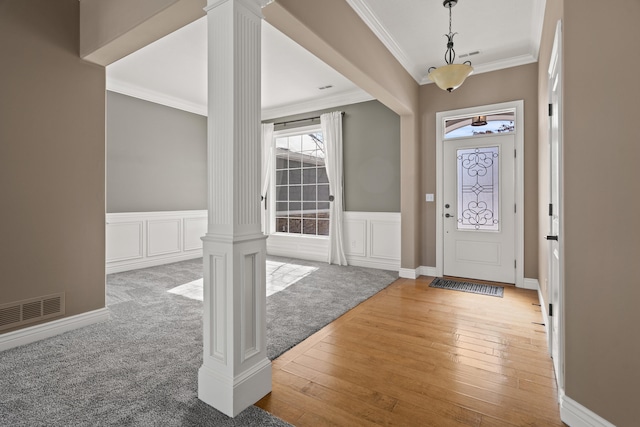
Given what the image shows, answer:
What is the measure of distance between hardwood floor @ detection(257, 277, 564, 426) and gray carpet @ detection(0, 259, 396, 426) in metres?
0.24

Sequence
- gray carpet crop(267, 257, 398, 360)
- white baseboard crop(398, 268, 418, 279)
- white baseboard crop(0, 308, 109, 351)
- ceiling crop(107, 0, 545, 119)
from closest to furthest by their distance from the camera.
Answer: white baseboard crop(0, 308, 109, 351)
gray carpet crop(267, 257, 398, 360)
ceiling crop(107, 0, 545, 119)
white baseboard crop(398, 268, 418, 279)

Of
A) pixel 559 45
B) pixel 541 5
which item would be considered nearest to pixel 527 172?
pixel 541 5

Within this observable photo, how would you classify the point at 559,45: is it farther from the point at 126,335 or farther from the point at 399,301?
the point at 126,335

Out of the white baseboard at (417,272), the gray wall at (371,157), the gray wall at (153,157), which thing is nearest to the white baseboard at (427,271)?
the white baseboard at (417,272)

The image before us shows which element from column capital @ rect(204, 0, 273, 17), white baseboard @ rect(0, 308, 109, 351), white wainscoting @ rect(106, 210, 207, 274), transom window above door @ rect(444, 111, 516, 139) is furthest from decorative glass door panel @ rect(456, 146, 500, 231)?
white baseboard @ rect(0, 308, 109, 351)

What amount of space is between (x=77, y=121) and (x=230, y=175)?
2.12 meters

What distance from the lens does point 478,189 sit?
14.5 feet

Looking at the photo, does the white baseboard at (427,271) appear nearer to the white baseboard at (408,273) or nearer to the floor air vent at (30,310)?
the white baseboard at (408,273)

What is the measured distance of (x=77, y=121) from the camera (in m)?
2.87

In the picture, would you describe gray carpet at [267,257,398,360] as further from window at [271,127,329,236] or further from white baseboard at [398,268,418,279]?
window at [271,127,329,236]

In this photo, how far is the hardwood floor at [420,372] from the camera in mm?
1731

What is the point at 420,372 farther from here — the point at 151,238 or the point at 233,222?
the point at 151,238

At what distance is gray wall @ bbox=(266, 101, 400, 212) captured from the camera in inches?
202

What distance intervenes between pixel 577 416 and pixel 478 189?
3259mm
